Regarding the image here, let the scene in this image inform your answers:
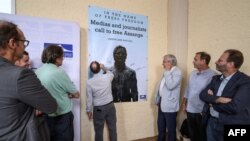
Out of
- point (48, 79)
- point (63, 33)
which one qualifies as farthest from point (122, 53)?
point (48, 79)

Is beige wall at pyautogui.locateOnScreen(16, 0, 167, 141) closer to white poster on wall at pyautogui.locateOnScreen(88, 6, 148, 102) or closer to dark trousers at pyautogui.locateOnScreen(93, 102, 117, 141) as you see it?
white poster on wall at pyautogui.locateOnScreen(88, 6, 148, 102)

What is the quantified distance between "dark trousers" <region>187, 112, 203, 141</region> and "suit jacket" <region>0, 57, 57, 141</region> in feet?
7.34

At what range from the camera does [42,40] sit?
2486 millimetres

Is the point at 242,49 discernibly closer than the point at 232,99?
No

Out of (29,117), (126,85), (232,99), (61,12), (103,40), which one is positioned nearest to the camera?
(29,117)

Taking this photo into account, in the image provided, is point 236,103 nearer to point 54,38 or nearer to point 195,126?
point 195,126

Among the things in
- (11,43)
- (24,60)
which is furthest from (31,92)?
(24,60)

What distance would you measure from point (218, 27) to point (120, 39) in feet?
4.72

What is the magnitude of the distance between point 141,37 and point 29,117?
2680 mm

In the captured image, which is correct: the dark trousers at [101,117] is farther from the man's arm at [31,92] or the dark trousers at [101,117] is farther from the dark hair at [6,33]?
the dark hair at [6,33]

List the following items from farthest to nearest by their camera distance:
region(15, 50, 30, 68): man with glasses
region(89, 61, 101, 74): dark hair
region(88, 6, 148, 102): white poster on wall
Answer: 1. region(88, 6, 148, 102): white poster on wall
2. region(89, 61, 101, 74): dark hair
3. region(15, 50, 30, 68): man with glasses

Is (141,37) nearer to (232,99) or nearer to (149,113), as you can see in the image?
(149,113)

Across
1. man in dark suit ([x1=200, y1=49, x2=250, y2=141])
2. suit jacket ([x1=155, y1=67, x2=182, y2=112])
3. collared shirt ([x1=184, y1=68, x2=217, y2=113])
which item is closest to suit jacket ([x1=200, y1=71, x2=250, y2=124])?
man in dark suit ([x1=200, y1=49, x2=250, y2=141])

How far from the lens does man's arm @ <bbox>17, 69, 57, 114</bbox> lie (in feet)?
3.32
